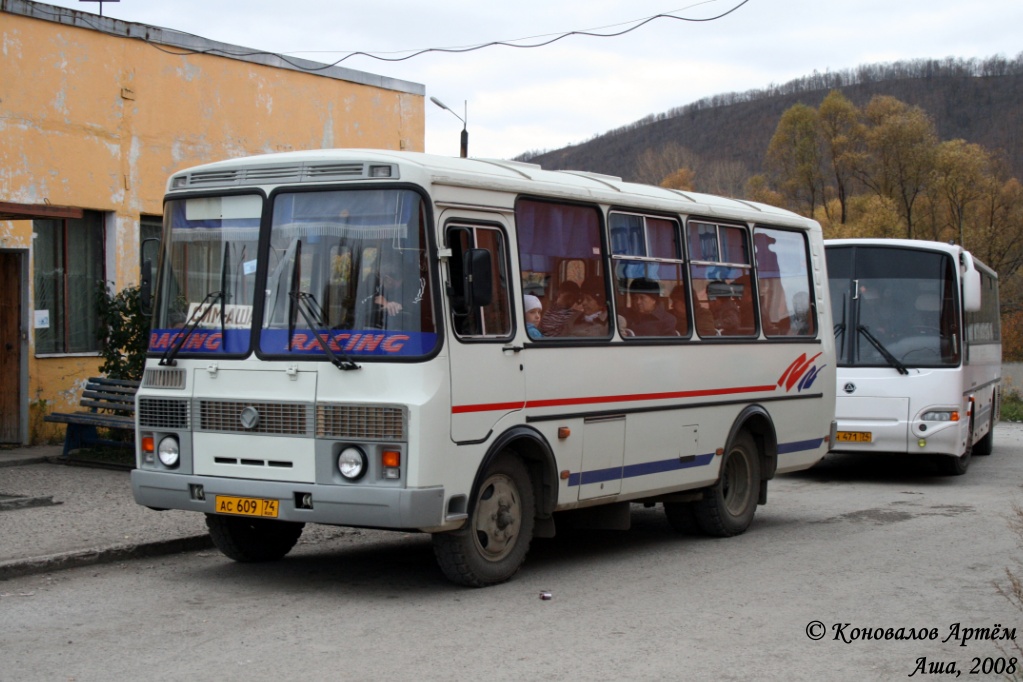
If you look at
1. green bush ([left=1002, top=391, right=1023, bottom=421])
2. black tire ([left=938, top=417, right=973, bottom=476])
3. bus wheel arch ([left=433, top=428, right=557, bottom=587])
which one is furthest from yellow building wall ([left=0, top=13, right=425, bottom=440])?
green bush ([left=1002, top=391, right=1023, bottom=421])

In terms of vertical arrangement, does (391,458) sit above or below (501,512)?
above

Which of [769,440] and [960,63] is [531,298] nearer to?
[769,440]

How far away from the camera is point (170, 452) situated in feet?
29.0

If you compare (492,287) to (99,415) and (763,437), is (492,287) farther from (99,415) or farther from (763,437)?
(99,415)

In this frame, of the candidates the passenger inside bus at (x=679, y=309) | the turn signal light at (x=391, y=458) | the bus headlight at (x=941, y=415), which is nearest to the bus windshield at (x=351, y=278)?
the turn signal light at (x=391, y=458)

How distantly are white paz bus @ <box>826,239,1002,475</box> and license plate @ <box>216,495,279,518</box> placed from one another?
956 centimetres

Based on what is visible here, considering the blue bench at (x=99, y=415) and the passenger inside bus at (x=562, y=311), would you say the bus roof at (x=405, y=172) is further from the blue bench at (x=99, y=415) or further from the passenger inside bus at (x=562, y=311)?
the blue bench at (x=99, y=415)

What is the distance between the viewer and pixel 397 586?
29.3 ft

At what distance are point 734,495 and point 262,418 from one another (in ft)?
17.1

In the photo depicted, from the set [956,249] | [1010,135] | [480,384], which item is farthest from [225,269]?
[1010,135]

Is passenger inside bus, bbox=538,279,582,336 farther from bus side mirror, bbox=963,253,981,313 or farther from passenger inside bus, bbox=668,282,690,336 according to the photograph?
bus side mirror, bbox=963,253,981,313

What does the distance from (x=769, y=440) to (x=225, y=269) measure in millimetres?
5726

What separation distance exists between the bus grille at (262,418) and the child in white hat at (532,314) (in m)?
1.73

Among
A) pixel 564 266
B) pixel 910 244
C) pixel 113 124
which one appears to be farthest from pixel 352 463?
pixel 910 244
